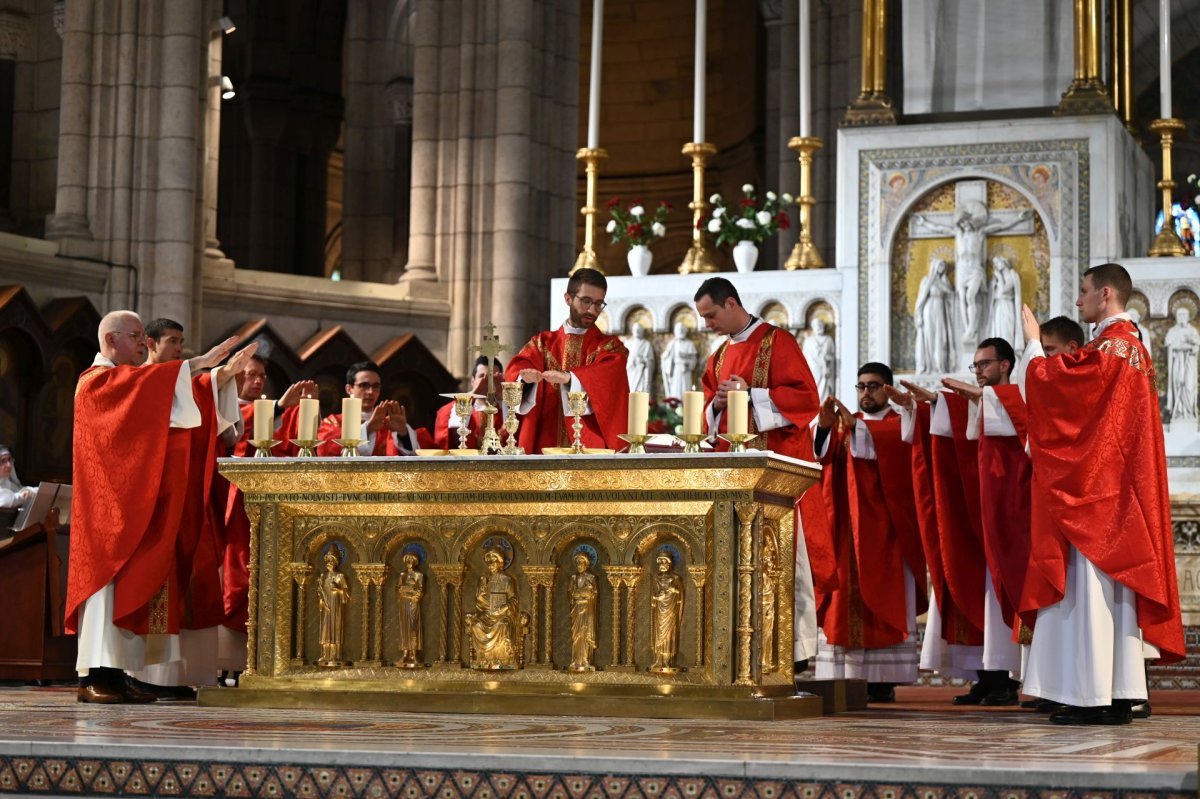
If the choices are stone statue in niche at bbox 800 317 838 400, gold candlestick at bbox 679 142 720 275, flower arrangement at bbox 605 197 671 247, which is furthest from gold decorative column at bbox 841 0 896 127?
flower arrangement at bbox 605 197 671 247

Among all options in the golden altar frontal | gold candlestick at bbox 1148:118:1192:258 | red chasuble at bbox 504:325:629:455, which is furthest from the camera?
gold candlestick at bbox 1148:118:1192:258

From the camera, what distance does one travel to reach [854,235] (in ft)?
36.3

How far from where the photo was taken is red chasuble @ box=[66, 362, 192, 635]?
711 cm

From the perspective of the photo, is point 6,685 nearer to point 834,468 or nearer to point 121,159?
point 834,468

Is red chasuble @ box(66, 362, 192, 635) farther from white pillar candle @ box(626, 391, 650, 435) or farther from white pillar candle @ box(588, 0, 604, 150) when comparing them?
white pillar candle @ box(588, 0, 604, 150)

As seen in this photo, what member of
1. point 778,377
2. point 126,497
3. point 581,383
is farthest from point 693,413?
point 126,497

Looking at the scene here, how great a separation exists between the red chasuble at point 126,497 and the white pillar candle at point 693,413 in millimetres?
2102

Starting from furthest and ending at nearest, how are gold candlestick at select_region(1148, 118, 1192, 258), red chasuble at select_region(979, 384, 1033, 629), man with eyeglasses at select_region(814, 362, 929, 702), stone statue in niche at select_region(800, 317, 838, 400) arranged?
stone statue in niche at select_region(800, 317, 838, 400)
gold candlestick at select_region(1148, 118, 1192, 258)
man with eyeglasses at select_region(814, 362, 929, 702)
red chasuble at select_region(979, 384, 1033, 629)

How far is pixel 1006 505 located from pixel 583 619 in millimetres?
2130

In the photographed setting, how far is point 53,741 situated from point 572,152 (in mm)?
11832

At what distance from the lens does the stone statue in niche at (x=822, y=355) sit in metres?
11.1

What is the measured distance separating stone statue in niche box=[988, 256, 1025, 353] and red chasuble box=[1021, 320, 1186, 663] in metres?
4.03

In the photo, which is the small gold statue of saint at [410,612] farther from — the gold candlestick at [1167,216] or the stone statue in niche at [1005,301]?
the gold candlestick at [1167,216]

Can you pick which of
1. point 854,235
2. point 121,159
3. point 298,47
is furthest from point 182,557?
point 298,47
